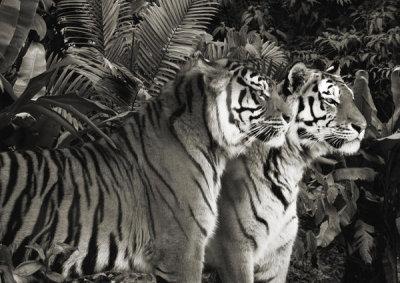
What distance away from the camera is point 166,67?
6043 millimetres

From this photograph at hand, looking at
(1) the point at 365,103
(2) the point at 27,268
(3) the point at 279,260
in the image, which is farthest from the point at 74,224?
(1) the point at 365,103

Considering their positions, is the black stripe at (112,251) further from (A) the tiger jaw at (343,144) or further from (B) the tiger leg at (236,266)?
(A) the tiger jaw at (343,144)

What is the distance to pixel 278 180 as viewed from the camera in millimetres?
4504

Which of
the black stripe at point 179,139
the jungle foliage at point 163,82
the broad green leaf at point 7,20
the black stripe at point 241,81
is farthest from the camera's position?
the jungle foliage at point 163,82

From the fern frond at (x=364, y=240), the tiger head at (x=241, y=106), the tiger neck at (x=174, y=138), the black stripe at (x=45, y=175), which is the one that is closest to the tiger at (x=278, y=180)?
the tiger head at (x=241, y=106)

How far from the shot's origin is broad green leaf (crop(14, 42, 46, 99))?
5004 mm

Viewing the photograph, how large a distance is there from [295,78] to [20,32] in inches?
70.9

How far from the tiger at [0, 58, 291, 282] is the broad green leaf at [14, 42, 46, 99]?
128 centimetres

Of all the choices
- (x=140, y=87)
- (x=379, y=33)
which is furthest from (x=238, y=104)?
(x=379, y=33)

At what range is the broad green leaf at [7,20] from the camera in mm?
4633

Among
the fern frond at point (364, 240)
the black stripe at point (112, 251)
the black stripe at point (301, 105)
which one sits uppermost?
the black stripe at point (301, 105)

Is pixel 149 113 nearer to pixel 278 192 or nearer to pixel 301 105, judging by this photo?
pixel 278 192

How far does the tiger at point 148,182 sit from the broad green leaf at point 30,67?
1.28 metres

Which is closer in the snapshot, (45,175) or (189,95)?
(45,175)
